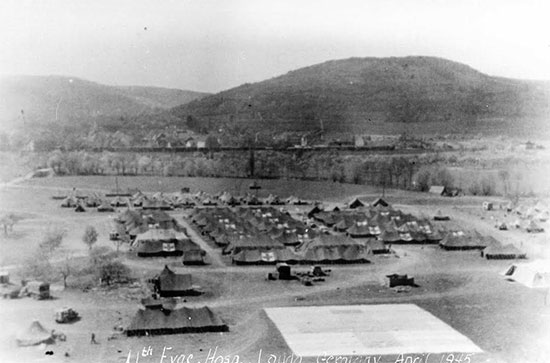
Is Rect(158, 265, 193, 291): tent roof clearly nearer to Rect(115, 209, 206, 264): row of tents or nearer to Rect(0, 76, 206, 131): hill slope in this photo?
Rect(115, 209, 206, 264): row of tents

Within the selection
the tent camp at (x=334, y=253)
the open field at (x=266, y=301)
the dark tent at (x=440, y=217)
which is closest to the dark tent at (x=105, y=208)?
the open field at (x=266, y=301)

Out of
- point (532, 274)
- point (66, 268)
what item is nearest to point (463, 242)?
point (532, 274)

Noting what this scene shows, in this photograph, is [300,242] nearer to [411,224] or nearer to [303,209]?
[411,224]

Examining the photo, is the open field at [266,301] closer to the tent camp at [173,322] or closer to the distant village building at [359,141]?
the tent camp at [173,322]

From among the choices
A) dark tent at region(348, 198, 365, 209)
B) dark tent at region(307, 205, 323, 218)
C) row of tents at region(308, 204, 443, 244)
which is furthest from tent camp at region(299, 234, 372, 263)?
dark tent at region(348, 198, 365, 209)

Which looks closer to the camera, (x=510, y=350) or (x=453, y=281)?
(x=510, y=350)

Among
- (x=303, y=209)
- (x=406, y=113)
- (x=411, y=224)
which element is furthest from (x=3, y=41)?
(x=406, y=113)
